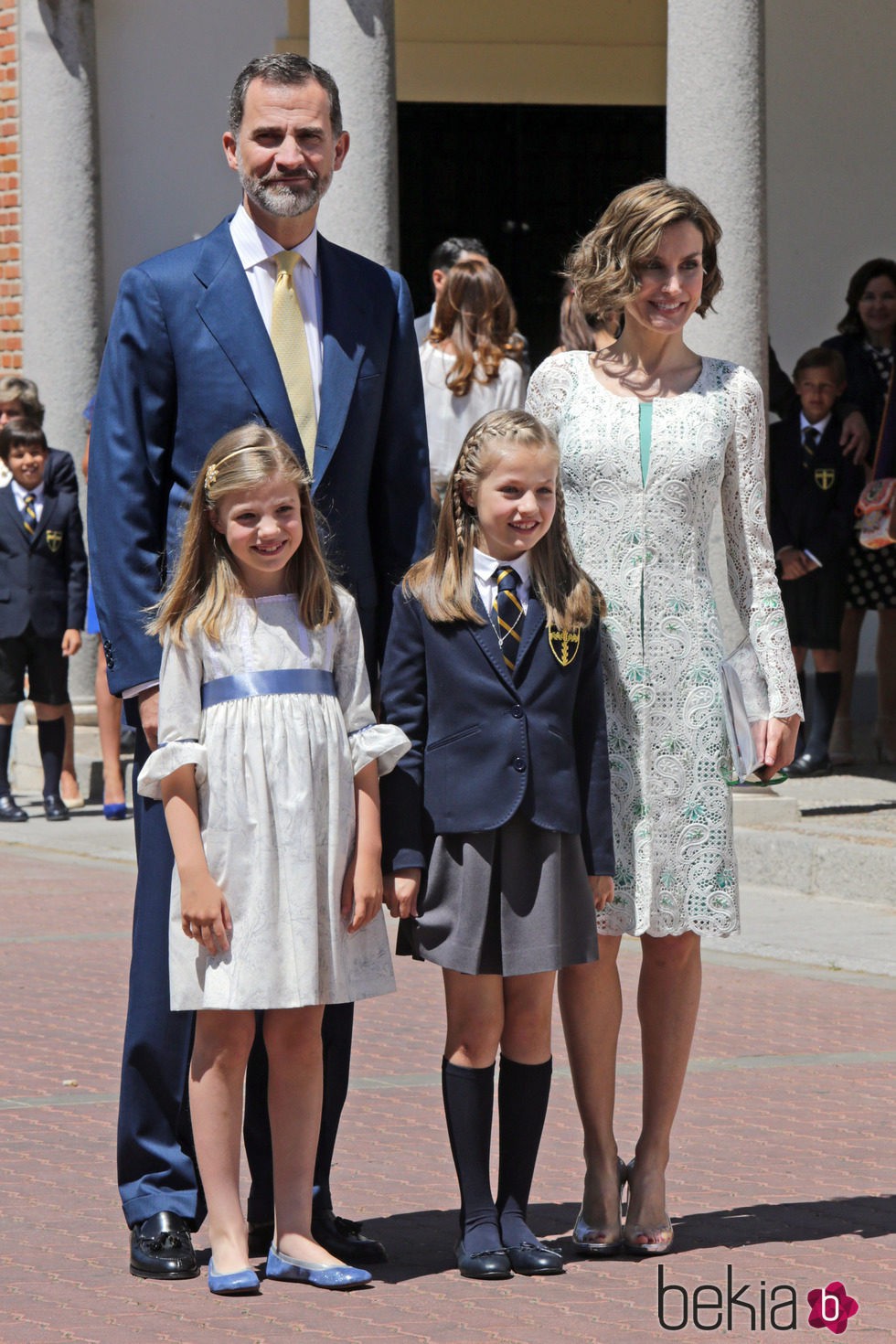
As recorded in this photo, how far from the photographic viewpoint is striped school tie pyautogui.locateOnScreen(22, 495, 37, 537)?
1064 cm

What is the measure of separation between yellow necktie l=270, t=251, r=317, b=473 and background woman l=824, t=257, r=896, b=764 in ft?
21.3

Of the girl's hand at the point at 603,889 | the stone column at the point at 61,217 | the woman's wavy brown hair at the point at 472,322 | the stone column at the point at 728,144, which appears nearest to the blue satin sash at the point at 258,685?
the girl's hand at the point at 603,889

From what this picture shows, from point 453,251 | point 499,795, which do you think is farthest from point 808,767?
point 499,795

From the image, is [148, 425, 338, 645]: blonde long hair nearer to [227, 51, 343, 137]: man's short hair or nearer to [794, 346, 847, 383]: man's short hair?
[227, 51, 343, 137]: man's short hair

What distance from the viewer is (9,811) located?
10711 mm

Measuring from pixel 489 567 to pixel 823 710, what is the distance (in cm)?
613

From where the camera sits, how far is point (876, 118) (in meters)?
13.2

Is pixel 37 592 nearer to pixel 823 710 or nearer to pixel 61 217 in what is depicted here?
pixel 61 217

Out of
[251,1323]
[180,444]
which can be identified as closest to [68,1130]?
[251,1323]

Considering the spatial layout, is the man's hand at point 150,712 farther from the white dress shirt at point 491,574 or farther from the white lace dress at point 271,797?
the white dress shirt at point 491,574

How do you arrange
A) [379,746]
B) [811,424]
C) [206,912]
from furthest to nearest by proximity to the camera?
1. [811,424]
2. [379,746]
3. [206,912]

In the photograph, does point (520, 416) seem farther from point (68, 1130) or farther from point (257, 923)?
point (68, 1130)

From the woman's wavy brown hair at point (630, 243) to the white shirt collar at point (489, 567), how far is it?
1.87 feet

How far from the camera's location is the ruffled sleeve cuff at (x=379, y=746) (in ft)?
13.7
